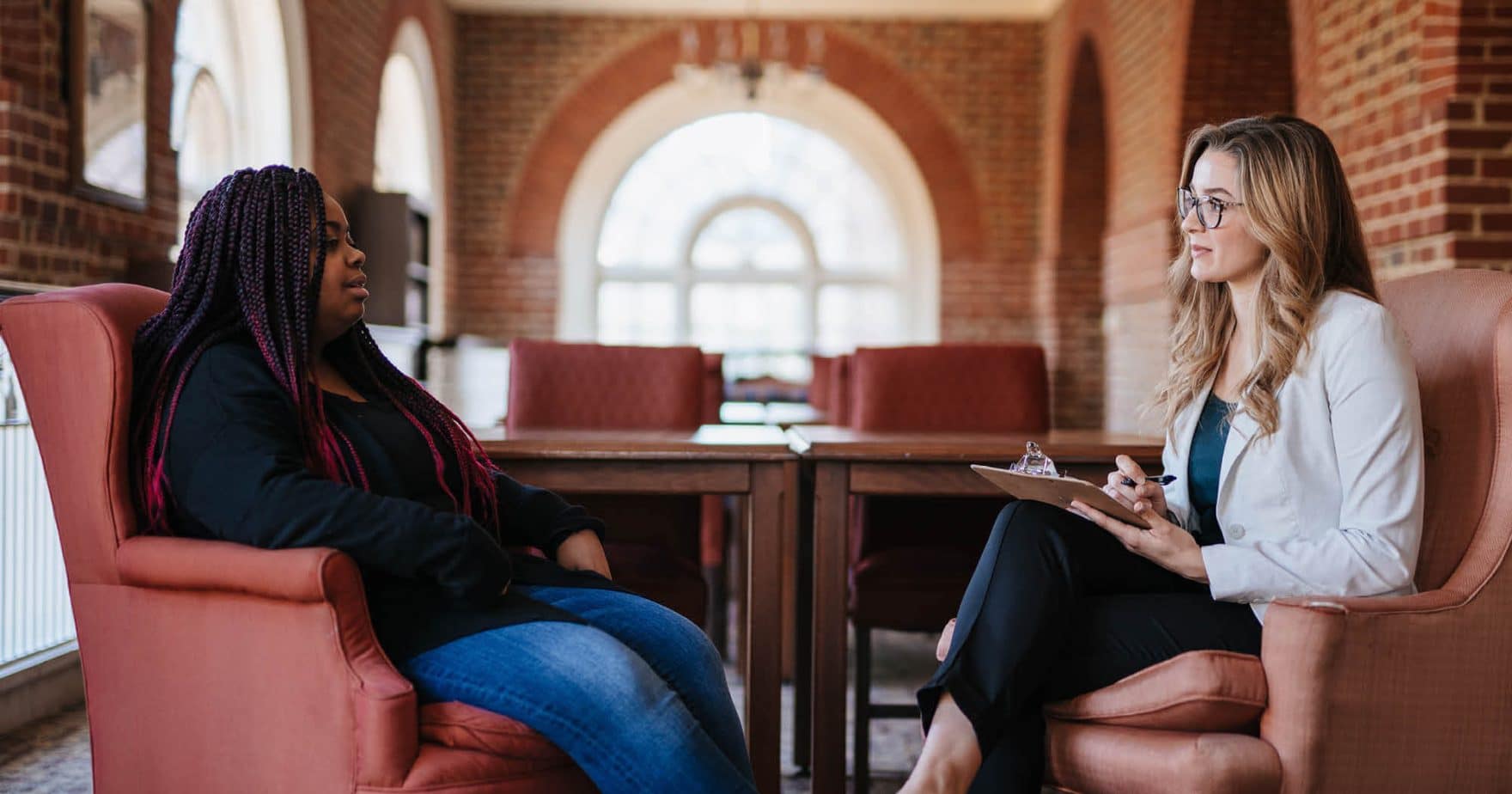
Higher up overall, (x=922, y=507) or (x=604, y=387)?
(x=604, y=387)

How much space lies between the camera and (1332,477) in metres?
1.79

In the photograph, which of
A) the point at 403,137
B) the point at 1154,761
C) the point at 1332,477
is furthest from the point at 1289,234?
the point at 403,137

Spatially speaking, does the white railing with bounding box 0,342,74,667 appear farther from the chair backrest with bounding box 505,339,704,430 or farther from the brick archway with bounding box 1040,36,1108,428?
the brick archway with bounding box 1040,36,1108,428

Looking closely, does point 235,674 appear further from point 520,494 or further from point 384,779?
point 520,494

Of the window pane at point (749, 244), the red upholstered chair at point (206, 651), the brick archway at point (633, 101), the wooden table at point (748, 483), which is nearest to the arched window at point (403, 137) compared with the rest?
the brick archway at point (633, 101)

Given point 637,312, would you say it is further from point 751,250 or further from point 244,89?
point 244,89

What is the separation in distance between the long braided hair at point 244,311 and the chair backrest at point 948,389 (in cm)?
181

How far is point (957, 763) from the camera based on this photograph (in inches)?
66.1

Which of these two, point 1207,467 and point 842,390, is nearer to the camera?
point 1207,467

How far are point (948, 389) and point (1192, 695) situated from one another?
1719 millimetres

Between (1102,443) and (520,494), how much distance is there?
1.21 m

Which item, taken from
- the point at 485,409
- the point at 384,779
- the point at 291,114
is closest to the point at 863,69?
the point at 485,409

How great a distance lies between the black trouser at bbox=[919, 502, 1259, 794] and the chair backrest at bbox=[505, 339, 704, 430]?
5.10ft

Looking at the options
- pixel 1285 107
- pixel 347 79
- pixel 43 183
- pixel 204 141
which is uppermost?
pixel 347 79
